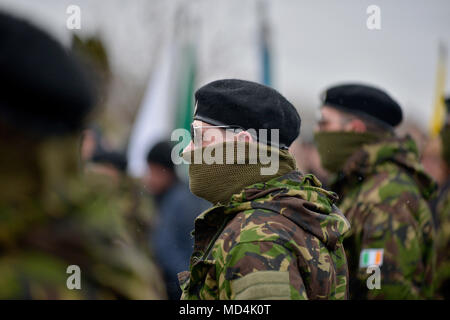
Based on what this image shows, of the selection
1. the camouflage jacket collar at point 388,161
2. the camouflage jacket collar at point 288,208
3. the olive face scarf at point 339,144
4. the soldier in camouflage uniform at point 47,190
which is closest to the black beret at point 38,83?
the soldier in camouflage uniform at point 47,190

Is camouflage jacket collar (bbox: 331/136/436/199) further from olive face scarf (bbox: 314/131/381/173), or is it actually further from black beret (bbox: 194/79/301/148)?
black beret (bbox: 194/79/301/148)

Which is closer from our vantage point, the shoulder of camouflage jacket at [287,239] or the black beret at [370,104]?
the shoulder of camouflage jacket at [287,239]

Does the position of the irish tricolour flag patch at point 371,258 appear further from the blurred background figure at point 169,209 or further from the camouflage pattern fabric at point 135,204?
the camouflage pattern fabric at point 135,204

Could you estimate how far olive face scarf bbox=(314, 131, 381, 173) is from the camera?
3.72 m

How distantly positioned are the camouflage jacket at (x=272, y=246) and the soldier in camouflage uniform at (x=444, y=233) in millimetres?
2401

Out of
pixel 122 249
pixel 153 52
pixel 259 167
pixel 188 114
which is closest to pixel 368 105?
pixel 259 167

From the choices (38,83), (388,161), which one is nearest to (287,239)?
(38,83)

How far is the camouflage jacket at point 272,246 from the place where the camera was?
1.88 meters

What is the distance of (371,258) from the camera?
3232 mm

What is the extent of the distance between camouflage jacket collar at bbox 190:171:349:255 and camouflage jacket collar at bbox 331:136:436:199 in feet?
4.40

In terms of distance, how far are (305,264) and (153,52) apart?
16459 millimetres

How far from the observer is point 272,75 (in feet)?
23.6

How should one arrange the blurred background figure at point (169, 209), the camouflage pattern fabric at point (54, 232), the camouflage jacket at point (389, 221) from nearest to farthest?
the camouflage pattern fabric at point (54, 232)
the camouflage jacket at point (389, 221)
the blurred background figure at point (169, 209)

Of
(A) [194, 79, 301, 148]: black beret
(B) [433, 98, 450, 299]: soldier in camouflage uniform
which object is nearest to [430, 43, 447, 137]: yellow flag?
(B) [433, 98, 450, 299]: soldier in camouflage uniform
